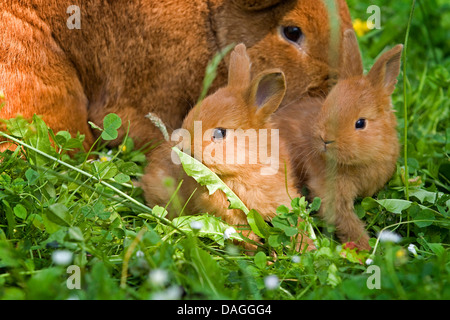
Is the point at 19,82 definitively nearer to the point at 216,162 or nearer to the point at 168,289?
the point at 216,162

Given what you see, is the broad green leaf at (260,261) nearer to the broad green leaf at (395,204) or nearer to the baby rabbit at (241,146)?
the baby rabbit at (241,146)

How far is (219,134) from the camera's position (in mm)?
2602

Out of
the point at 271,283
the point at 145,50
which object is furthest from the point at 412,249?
the point at 145,50

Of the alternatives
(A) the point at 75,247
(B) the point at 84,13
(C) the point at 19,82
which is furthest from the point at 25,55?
(A) the point at 75,247

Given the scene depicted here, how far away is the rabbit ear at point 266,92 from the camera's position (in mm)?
2662

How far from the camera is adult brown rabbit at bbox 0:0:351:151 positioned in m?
3.17

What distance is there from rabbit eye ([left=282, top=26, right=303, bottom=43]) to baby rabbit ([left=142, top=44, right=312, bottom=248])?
0.59 m

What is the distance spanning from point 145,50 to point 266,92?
997 millimetres

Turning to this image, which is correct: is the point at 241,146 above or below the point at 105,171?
above

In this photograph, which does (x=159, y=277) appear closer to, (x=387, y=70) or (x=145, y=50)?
(x=387, y=70)

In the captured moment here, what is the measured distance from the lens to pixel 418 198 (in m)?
2.92

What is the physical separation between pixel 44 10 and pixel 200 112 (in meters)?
1.29

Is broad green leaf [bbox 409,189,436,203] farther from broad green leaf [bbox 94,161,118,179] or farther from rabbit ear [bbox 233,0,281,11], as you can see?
broad green leaf [bbox 94,161,118,179]

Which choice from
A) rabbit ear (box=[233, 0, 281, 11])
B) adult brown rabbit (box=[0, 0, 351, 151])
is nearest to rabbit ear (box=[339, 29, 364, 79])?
adult brown rabbit (box=[0, 0, 351, 151])
